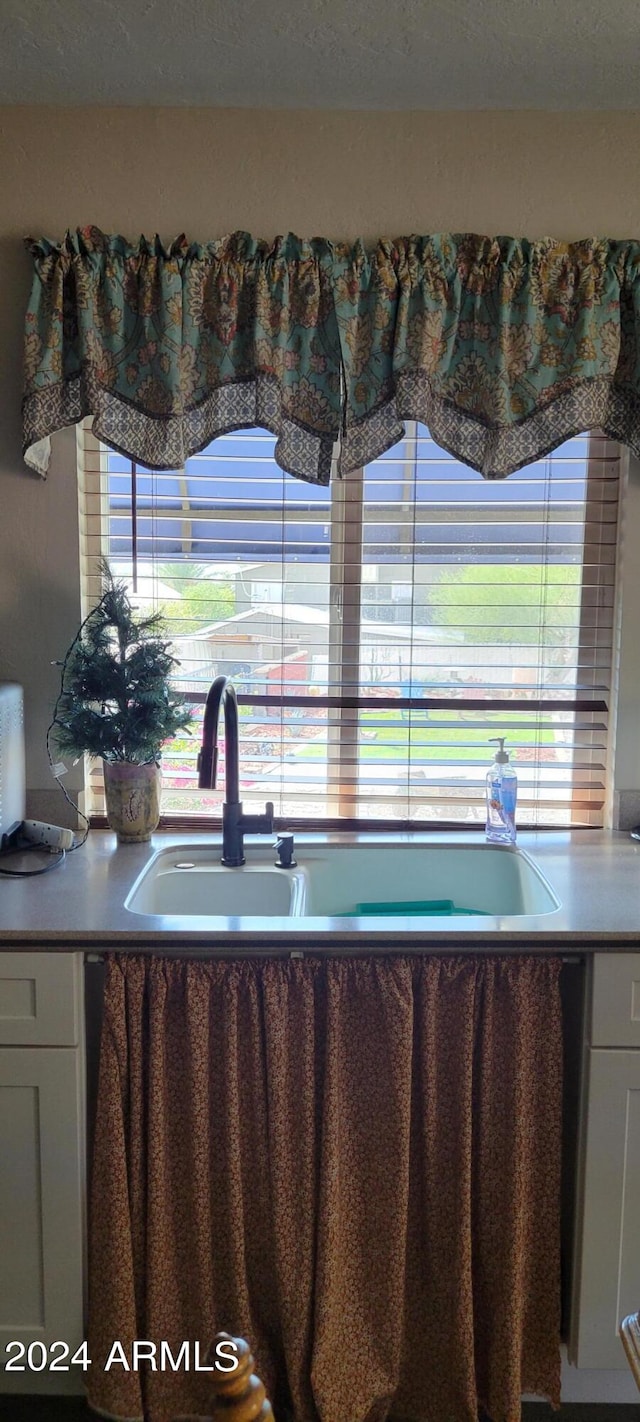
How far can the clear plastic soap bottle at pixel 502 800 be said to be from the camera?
219 cm

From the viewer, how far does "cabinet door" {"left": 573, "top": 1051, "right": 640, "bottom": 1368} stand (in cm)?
165

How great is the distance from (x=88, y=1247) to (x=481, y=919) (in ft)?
3.00

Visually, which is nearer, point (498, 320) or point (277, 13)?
point (277, 13)

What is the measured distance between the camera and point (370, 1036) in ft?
5.45

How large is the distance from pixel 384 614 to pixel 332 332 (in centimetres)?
64

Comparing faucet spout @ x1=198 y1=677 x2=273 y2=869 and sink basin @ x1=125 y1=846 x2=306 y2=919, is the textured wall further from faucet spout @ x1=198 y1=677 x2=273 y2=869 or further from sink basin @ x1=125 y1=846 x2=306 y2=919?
sink basin @ x1=125 y1=846 x2=306 y2=919

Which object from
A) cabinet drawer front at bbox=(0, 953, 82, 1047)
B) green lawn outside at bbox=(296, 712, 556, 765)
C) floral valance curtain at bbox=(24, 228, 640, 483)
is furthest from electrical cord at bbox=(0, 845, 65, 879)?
floral valance curtain at bbox=(24, 228, 640, 483)

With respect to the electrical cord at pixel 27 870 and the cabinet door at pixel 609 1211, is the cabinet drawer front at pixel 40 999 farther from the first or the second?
the cabinet door at pixel 609 1211

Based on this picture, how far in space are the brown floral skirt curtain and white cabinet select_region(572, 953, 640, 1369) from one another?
0.21 ft

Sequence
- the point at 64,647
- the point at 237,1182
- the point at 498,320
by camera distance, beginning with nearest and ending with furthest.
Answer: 1. the point at 237,1182
2. the point at 498,320
3. the point at 64,647

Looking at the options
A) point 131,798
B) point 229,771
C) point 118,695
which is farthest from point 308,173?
point 131,798

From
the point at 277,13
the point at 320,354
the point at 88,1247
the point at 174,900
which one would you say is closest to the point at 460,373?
the point at 320,354

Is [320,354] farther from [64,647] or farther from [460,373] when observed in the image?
[64,647]

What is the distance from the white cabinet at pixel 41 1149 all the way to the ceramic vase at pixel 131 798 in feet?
1.66
